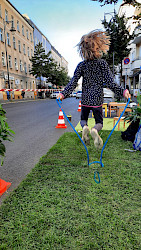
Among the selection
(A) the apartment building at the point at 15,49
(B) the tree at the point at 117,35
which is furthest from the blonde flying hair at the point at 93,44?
(A) the apartment building at the point at 15,49

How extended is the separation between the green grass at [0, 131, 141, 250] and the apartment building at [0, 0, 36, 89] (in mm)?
26493

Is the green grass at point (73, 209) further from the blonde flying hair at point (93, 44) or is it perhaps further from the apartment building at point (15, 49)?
the apartment building at point (15, 49)

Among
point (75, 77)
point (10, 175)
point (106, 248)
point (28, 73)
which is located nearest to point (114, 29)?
point (75, 77)

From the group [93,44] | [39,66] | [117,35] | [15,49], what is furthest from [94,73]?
[39,66]

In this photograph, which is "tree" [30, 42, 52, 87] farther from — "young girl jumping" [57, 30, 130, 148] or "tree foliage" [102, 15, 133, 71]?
"young girl jumping" [57, 30, 130, 148]

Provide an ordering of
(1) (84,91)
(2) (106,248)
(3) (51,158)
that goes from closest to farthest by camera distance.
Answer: (2) (106,248), (1) (84,91), (3) (51,158)

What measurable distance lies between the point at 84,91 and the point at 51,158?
1473 millimetres

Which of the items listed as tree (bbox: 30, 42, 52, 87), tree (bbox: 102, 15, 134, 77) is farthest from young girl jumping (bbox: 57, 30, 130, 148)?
tree (bbox: 30, 42, 52, 87)

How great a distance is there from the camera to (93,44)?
3299 millimetres

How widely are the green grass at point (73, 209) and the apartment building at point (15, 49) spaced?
26493 millimetres

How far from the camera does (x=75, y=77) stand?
360 centimetres

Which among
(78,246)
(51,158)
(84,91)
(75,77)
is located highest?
(75,77)

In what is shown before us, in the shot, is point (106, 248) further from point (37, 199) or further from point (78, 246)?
point (37, 199)

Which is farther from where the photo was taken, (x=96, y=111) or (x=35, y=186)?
(x=96, y=111)
